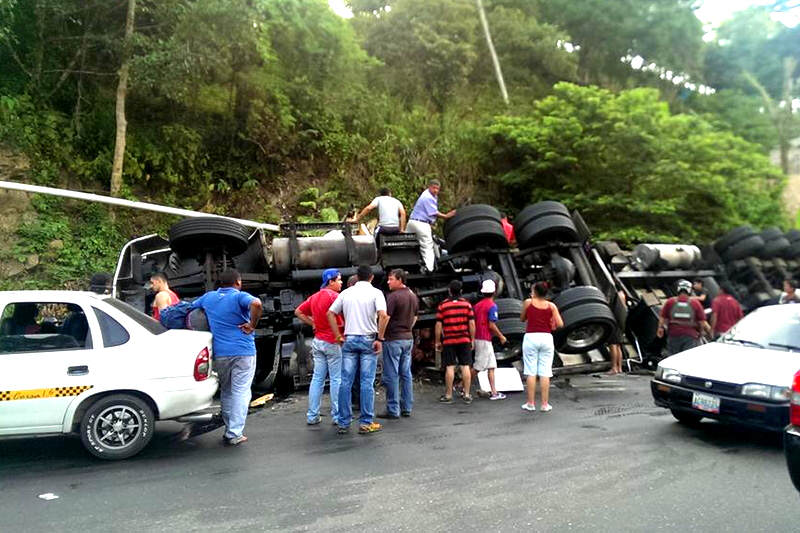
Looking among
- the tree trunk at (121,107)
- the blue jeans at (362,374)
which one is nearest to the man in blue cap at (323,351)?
the blue jeans at (362,374)

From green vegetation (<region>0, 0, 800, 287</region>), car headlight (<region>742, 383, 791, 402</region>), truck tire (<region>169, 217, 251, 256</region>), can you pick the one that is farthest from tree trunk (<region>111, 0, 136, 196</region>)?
car headlight (<region>742, 383, 791, 402</region>)

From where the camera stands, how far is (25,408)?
17.9 ft

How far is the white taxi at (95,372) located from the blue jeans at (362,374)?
142 centimetres

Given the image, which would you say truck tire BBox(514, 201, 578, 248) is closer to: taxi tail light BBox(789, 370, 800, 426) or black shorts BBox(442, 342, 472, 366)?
black shorts BBox(442, 342, 472, 366)

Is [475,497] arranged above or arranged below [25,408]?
below

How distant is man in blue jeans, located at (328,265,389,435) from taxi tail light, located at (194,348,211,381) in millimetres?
1388

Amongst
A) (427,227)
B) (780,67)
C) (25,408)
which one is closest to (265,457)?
(25,408)

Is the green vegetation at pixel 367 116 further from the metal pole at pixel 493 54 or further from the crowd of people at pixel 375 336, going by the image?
the crowd of people at pixel 375 336

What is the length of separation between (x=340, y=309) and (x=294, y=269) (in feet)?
9.64

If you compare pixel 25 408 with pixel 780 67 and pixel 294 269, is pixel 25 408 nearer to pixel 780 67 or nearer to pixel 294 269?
pixel 294 269

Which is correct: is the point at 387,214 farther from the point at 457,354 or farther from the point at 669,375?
the point at 669,375

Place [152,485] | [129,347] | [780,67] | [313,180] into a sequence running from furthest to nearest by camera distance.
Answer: [780,67] → [313,180] → [129,347] → [152,485]

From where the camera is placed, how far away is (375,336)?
7.11 meters

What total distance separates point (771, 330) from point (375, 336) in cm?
428
